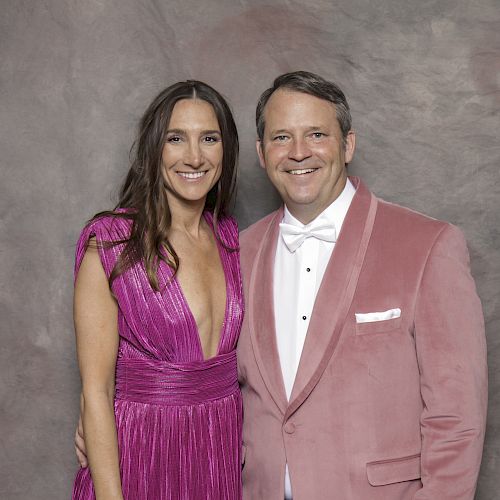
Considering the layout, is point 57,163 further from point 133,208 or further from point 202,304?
point 202,304

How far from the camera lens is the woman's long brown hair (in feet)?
6.98

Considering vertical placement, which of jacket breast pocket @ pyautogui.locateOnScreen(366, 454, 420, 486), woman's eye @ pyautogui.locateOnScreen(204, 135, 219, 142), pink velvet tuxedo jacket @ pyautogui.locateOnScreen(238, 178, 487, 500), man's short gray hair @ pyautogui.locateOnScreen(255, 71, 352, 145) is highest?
man's short gray hair @ pyautogui.locateOnScreen(255, 71, 352, 145)

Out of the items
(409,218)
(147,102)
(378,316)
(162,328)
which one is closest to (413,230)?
(409,218)

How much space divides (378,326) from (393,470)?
373mm

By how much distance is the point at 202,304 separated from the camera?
2.16 meters

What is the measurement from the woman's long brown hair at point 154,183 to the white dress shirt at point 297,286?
1.04 feet

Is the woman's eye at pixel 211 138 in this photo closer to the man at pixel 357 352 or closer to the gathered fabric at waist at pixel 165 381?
the man at pixel 357 352

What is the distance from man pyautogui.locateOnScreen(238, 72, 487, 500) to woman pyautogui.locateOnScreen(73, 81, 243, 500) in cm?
11

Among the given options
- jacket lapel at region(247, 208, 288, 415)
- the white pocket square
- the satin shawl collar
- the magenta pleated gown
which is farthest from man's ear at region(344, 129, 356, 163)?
the magenta pleated gown

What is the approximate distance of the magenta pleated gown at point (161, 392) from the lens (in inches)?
82.0

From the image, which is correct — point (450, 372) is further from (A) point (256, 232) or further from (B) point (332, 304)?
(A) point (256, 232)

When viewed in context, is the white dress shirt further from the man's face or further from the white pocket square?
the white pocket square

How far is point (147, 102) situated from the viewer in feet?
9.46

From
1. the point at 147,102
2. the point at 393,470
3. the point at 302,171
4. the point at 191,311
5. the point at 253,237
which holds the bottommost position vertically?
the point at 393,470
